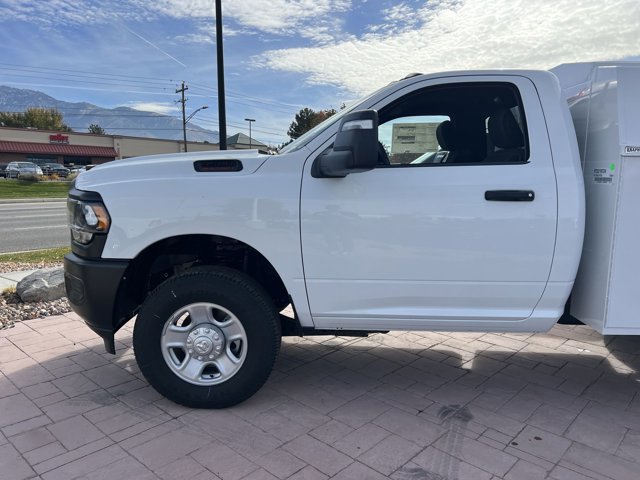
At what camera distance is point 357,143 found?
2.62m

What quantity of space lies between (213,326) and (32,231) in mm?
11957

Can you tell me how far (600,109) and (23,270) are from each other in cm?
723

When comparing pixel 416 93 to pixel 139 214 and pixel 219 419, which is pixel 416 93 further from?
pixel 219 419

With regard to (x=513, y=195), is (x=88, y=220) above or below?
below

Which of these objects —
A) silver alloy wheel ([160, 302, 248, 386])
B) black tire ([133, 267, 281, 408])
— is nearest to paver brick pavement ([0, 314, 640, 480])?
black tire ([133, 267, 281, 408])

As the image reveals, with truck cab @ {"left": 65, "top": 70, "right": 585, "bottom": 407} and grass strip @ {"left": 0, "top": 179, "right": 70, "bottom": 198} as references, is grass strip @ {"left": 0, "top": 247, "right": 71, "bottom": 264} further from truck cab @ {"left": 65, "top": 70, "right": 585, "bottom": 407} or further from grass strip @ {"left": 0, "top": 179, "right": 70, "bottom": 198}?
grass strip @ {"left": 0, "top": 179, "right": 70, "bottom": 198}

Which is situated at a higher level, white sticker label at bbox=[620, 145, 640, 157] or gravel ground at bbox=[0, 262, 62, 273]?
white sticker label at bbox=[620, 145, 640, 157]

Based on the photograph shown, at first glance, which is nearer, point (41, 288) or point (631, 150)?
point (631, 150)

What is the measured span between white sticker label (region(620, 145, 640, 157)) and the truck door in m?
0.39

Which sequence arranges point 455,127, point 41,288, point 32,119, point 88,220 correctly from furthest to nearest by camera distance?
point 32,119 < point 41,288 < point 455,127 < point 88,220

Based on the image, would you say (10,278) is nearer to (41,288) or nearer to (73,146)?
(41,288)

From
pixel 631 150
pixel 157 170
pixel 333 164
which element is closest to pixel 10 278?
pixel 157 170

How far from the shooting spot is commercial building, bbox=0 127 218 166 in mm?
55750

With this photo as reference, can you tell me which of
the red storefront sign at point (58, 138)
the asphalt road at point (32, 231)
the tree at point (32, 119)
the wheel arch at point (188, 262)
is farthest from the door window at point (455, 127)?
the tree at point (32, 119)
